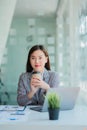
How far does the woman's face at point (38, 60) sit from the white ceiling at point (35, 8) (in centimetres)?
230

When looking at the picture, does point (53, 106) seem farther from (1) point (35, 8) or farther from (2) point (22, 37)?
(1) point (35, 8)

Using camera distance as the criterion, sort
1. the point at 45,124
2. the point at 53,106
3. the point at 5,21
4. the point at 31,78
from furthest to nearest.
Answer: the point at 5,21, the point at 31,78, the point at 53,106, the point at 45,124

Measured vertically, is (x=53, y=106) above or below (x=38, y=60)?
below

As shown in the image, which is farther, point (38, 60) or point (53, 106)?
point (38, 60)

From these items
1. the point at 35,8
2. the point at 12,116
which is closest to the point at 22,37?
the point at 35,8

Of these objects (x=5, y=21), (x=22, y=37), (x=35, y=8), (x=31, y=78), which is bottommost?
(x=31, y=78)

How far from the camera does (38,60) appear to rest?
247 cm

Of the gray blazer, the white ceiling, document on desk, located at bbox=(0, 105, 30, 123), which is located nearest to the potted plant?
document on desk, located at bbox=(0, 105, 30, 123)

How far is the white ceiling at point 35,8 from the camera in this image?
4730 mm

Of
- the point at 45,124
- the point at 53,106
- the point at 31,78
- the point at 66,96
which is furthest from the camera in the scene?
the point at 31,78

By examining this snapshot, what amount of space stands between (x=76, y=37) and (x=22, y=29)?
1.02 metres

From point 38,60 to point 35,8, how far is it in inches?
98.5

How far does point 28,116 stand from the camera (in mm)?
1771

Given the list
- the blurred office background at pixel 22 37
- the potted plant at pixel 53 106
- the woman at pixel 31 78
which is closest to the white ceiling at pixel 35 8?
the blurred office background at pixel 22 37
